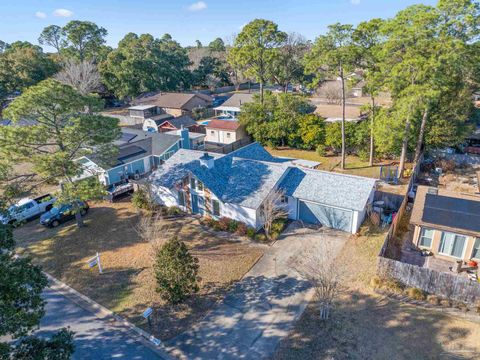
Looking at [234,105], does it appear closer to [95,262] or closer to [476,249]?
[95,262]

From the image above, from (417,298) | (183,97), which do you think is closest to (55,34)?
(183,97)

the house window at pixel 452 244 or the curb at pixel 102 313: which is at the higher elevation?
the house window at pixel 452 244

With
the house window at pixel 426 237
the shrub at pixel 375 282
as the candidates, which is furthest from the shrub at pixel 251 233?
the house window at pixel 426 237

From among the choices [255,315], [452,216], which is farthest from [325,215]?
[255,315]

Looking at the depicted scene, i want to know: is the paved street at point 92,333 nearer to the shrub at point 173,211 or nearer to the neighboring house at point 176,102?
the shrub at point 173,211

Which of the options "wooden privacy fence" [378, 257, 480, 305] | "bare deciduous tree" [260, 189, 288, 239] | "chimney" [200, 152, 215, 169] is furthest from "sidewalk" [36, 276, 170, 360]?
"chimney" [200, 152, 215, 169]

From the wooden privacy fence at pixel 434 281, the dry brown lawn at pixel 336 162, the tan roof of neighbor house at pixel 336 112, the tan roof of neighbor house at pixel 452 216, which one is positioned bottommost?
the wooden privacy fence at pixel 434 281
